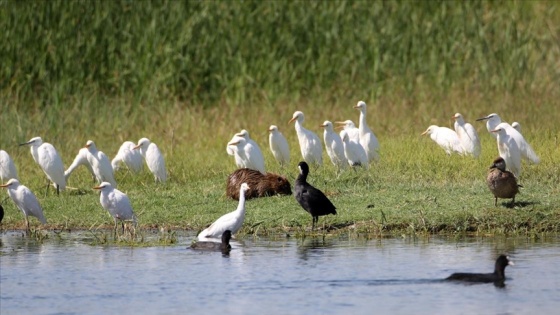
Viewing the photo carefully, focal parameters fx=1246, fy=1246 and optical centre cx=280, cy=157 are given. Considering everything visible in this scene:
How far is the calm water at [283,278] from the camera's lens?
9750mm

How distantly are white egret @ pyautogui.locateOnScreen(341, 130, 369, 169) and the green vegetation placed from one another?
5.77ft

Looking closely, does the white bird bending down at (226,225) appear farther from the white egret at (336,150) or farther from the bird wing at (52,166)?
the white egret at (336,150)

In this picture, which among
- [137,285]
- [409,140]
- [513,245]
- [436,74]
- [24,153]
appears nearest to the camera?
[137,285]

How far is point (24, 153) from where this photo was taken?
20.9 meters

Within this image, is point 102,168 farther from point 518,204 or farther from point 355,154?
point 518,204

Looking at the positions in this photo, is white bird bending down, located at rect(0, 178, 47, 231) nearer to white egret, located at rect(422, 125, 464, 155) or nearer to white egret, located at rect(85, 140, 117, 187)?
white egret, located at rect(85, 140, 117, 187)

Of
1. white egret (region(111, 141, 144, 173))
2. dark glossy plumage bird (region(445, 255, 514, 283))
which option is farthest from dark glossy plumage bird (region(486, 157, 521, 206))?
white egret (region(111, 141, 144, 173))

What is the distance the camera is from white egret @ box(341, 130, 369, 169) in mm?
17250

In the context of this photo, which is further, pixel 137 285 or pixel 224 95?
pixel 224 95

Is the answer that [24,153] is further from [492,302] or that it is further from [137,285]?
[492,302]

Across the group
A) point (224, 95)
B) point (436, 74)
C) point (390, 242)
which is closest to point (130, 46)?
point (224, 95)

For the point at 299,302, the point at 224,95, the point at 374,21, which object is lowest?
the point at 299,302

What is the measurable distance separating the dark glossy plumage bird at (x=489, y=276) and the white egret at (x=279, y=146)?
7867 mm

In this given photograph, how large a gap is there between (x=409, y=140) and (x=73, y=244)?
7778 mm
